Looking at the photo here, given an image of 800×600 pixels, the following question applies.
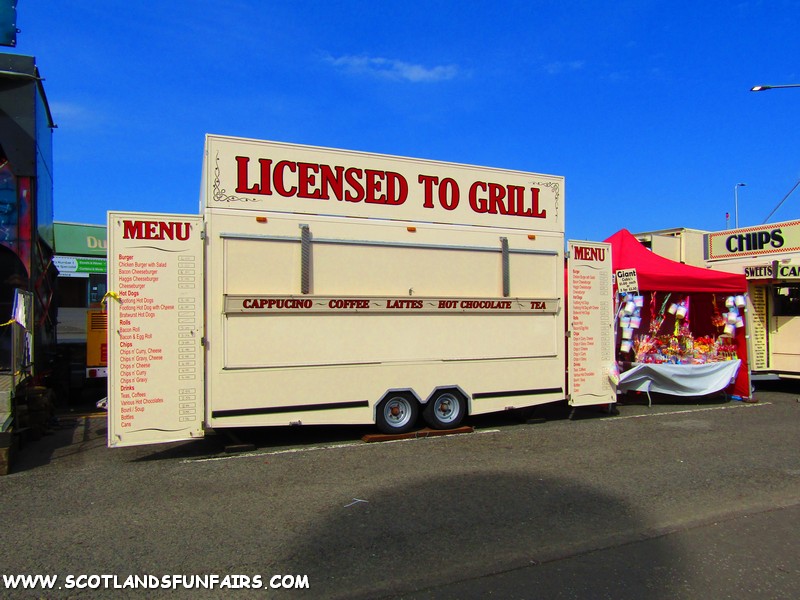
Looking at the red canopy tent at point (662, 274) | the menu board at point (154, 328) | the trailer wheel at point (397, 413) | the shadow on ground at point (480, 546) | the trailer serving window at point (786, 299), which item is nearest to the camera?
the shadow on ground at point (480, 546)

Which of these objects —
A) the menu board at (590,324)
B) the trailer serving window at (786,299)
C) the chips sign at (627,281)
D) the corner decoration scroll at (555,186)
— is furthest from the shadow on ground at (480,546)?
the trailer serving window at (786,299)

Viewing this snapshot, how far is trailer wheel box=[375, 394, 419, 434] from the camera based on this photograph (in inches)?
313

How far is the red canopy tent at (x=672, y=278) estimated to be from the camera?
10.8 meters

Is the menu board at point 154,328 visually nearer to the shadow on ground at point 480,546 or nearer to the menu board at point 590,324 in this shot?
the shadow on ground at point 480,546

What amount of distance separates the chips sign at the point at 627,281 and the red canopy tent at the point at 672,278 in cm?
24

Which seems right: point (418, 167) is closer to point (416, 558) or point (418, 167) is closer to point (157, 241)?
point (157, 241)

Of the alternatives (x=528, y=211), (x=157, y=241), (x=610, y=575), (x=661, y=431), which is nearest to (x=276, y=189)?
(x=157, y=241)

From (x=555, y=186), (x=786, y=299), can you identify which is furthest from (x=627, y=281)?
(x=786, y=299)

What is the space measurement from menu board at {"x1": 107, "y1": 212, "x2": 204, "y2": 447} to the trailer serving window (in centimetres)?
1216

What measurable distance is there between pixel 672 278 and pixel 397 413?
235 inches

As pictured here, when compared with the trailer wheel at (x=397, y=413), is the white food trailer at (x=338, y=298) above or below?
above

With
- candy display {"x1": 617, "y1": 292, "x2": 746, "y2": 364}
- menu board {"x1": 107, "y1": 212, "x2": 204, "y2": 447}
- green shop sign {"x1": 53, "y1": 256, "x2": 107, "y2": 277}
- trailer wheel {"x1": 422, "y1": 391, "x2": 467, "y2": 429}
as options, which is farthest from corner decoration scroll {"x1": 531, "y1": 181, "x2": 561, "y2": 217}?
green shop sign {"x1": 53, "y1": 256, "x2": 107, "y2": 277}

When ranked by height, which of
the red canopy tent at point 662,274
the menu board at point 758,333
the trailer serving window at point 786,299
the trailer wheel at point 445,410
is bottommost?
the trailer wheel at point 445,410

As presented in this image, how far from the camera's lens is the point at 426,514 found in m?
5.00
